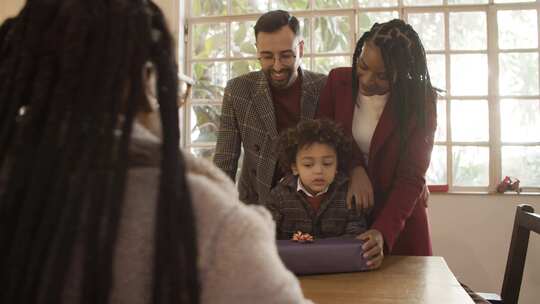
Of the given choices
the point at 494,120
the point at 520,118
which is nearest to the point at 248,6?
the point at 494,120

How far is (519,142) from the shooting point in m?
2.75

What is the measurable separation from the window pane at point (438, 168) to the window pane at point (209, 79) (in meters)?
1.38

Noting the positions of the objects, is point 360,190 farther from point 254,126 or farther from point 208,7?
point 208,7

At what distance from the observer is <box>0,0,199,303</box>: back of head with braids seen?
407 mm

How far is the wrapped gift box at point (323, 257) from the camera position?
1070 mm

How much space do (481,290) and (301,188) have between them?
1.72 metres

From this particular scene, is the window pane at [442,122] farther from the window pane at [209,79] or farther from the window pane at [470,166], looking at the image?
the window pane at [209,79]

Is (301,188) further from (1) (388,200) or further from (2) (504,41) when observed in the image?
(2) (504,41)

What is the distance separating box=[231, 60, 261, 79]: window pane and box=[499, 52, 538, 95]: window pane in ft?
4.79

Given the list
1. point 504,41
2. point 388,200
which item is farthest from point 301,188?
point 504,41

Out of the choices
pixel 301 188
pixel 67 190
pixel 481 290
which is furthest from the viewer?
pixel 481 290

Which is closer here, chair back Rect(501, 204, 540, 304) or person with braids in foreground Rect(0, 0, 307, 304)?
person with braids in foreground Rect(0, 0, 307, 304)

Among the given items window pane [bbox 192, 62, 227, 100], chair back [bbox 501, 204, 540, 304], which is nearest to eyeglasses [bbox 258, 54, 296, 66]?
chair back [bbox 501, 204, 540, 304]

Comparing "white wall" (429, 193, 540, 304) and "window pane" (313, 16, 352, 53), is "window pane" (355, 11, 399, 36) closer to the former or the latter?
"window pane" (313, 16, 352, 53)
